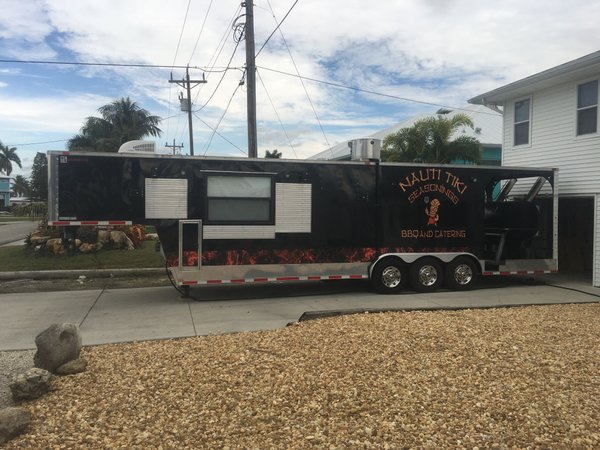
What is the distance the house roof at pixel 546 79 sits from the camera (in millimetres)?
10719

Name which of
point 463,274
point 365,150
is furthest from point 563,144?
point 365,150

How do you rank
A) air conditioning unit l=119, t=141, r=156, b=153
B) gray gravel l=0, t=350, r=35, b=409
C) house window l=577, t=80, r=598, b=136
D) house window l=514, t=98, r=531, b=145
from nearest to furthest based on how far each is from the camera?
gray gravel l=0, t=350, r=35, b=409
air conditioning unit l=119, t=141, r=156, b=153
house window l=577, t=80, r=598, b=136
house window l=514, t=98, r=531, b=145

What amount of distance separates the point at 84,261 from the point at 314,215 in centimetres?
738

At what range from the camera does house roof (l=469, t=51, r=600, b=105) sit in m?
10.7

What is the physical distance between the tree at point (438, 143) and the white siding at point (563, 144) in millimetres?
5801

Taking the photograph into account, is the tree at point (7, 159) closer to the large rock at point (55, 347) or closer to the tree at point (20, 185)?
the tree at point (20, 185)

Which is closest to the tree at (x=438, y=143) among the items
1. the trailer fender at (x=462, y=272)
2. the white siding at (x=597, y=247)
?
the white siding at (x=597, y=247)

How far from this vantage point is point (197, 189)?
921 cm

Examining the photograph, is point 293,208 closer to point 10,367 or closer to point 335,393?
point 10,367

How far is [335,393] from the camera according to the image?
4.22 m

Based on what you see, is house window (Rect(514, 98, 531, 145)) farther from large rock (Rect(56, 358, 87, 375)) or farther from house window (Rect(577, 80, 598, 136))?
large rock (Rect(56, 358, 87, 375))

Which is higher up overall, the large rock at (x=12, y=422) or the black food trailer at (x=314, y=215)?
the black food trailer at (x=314, y=215)

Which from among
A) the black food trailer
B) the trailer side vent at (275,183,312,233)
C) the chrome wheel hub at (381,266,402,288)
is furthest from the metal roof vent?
the chrome wheel hub at (381,266,402,288)

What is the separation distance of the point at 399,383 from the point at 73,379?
294 centimetres
